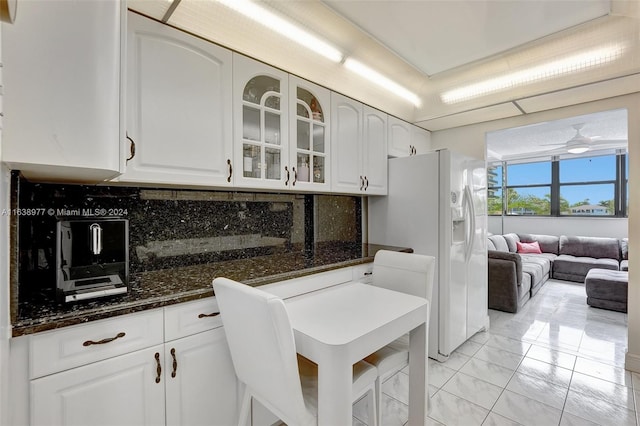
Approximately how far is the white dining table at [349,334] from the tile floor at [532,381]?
531 millimetres

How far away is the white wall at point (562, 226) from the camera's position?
542 cm

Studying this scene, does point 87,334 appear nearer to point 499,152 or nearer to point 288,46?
point 288,46

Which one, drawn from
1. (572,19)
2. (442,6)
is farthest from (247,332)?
(572,19)

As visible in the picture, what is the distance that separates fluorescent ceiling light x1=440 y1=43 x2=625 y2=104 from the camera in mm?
1940

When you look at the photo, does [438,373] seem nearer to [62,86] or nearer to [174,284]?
[174,284]

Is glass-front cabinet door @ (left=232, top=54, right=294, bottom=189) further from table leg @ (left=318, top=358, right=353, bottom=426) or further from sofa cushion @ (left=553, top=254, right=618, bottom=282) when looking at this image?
sofa cushion @ (left=553, top=254, right=618, bottom=282)

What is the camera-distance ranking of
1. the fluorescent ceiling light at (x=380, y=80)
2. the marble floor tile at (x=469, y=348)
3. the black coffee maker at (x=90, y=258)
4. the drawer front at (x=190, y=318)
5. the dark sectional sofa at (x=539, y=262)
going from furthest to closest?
the dark sectional sofa at (x=539, y=262)
the marble floor tile at (x=469, y=348)
the fluorescent ceiling light at (x=380, y=80)
the drawer front at (x=190, y=318)
the black coffee maker at (x=90, y=258)

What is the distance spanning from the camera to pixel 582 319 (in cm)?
324

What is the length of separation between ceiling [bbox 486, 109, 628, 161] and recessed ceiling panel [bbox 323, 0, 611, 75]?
4.97 ft

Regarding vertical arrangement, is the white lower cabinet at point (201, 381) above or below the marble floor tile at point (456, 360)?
above

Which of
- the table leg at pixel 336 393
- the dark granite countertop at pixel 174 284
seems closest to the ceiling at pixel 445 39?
the dark granite countertop at pixel 174 284

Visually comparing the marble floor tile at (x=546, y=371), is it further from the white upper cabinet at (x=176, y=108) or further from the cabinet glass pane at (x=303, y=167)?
the white upper cabinet at (x=176, y=108)

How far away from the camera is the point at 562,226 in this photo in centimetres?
597

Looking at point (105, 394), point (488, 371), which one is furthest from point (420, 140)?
point (105, 394)
